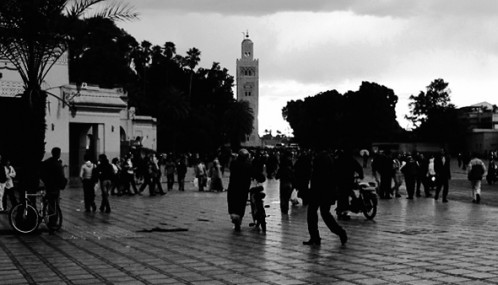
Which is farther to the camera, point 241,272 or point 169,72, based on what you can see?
point 169,72

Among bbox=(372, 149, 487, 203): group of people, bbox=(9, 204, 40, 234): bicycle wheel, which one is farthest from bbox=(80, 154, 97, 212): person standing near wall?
bbox=(372, 149, 487, 203): group of people

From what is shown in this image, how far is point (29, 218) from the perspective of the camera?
1371cm

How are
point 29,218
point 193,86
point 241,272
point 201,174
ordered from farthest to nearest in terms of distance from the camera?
1. point 193,86
2. point 201,174
3. point 29,218
4. point 241,272

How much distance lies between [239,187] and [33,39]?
5.12 m

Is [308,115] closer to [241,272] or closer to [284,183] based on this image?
[284,183]

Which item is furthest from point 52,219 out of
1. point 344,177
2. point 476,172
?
point 476,172

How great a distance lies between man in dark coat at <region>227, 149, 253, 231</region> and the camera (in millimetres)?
14355

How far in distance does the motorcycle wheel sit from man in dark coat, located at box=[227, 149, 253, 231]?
10.9ft

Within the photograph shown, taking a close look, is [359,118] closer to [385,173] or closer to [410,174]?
[410,174]

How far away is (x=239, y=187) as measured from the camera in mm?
14578

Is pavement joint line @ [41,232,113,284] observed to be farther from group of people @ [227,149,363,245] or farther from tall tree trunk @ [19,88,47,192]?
group of people @ [227,149,363,245]

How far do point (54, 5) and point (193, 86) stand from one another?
89465 mm

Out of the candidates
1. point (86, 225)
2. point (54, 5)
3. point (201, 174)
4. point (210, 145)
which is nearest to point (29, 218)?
point (86, 225)

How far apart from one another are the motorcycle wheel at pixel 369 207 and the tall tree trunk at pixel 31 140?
700 cm
